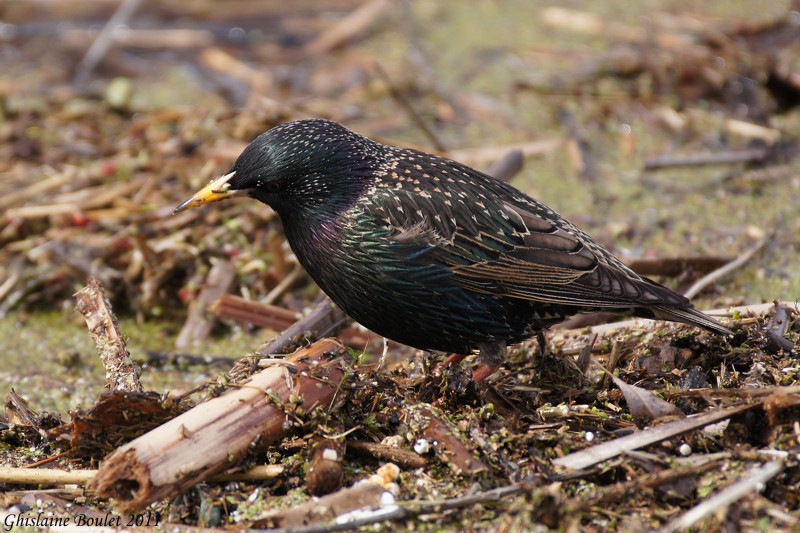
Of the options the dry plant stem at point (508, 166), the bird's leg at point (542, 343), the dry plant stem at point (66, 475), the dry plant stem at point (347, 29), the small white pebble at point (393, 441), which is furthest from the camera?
the dry plant stem at point (347, 29)

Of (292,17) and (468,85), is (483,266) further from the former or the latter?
(292,17)

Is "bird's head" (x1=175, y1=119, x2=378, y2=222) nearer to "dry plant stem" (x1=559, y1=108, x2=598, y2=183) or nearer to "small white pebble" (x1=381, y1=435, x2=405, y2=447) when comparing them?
"small white pebble" (x1=381, y1=435, x2=405, y2=447)

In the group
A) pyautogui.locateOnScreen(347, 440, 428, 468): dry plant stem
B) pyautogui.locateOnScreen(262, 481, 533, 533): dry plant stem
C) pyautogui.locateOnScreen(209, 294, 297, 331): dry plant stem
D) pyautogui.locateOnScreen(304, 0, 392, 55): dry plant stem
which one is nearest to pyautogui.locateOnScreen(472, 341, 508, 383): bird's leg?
pyautogui.locateOnScreen(347, 440, 428, 468): dry plant stem

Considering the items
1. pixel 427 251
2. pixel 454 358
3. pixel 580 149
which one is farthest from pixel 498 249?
pixel 580 149

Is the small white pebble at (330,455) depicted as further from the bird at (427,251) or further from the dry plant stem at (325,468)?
the bird at (427,251)

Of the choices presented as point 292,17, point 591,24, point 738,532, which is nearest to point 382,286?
point 738,532

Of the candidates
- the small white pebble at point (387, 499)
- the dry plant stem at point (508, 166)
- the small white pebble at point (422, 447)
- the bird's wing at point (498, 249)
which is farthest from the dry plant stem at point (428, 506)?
the dry plant stem at point (508, 166)
